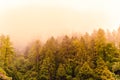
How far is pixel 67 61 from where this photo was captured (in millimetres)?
81188

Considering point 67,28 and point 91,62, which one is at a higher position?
point 67,28

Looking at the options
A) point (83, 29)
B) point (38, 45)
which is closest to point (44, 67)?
point (38, 45)

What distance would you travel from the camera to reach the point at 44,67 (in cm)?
8081

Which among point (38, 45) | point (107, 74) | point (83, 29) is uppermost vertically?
point (83, 29)

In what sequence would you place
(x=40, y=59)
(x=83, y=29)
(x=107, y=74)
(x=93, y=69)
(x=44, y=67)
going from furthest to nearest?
1. (x=83, y=29)
2. (x=40, y=59)
3. (x=44, y=67)
4. (x=93, y=69)
5. (x=107, y=74)

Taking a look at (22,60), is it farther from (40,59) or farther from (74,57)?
(74,57)

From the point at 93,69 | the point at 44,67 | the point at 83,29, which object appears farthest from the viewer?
the point at 83,29

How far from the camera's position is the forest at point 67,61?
240ft

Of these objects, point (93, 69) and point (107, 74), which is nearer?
point (107, 74)

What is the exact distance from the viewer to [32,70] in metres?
83.5

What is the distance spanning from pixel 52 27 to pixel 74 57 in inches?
2983

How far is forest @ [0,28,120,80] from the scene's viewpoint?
7306 centimetres

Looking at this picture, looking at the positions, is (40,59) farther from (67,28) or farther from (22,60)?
(67,28)

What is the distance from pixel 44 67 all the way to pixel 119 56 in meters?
19.4
